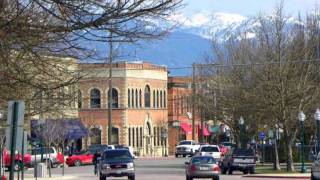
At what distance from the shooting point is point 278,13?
155 ft

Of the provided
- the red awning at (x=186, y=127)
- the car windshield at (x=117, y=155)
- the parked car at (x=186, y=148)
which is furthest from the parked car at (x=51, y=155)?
the red awning at (x=186, y=127)

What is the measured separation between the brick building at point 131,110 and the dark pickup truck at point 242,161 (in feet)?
Answer: 109

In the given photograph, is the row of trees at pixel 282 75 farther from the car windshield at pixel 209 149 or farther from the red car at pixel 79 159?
the red car at pixel 79 159

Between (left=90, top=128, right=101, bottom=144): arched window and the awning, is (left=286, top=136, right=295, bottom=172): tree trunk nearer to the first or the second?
the awning

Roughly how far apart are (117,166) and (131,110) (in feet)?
161

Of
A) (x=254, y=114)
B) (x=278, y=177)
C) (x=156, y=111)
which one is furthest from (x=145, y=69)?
(x=278, y=177)

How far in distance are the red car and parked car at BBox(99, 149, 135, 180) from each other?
27.5 meters

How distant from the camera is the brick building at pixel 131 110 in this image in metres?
85.6

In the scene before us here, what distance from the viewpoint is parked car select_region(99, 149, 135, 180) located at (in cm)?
3878

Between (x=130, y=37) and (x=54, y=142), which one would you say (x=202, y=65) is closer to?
(x=54, y=142)

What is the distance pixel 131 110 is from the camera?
8788 cm

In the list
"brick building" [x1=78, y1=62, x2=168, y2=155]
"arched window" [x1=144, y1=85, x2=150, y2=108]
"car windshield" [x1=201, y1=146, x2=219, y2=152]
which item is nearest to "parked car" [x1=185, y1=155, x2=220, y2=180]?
"car windshield" [x1=201, y1=146, x2=219, y2=152]

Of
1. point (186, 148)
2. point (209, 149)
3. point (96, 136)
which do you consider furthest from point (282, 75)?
point (96, 136)

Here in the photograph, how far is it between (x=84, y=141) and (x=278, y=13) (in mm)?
42641
